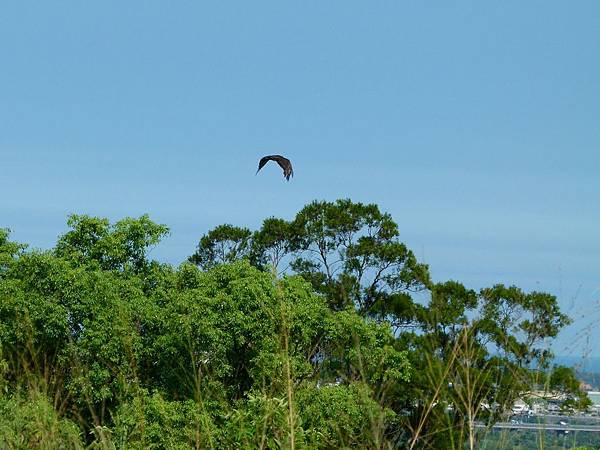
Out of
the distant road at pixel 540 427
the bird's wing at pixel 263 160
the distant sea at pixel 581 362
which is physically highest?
the bird's wing at pixel 263 160

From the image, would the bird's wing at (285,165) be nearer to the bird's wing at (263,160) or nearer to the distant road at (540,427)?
the bird's wing at (263,160)

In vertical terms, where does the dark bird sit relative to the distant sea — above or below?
above

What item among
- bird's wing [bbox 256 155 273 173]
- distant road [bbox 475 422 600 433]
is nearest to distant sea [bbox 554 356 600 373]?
distant road [bbox 475 422 600 433]

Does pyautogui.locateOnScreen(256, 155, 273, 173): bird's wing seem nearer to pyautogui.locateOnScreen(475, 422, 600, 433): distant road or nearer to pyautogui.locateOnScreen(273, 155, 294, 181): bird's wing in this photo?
pyautogui.locateOnScreen(273, 155, 294, 181): bird's wing

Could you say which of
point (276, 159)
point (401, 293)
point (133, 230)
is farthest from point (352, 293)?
point (276, 159)

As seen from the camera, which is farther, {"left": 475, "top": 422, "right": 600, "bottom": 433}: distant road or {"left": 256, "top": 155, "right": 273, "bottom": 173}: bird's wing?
{"left": 256, "top": 155, "right": 273, "bottom": 173}: bird's wing

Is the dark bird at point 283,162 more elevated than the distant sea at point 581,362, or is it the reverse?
the dark bird at point 283,162

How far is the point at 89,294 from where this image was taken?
29844mm

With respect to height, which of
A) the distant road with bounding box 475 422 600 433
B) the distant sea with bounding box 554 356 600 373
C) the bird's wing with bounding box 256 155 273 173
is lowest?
the distant road with bounding box 475 422 600 433

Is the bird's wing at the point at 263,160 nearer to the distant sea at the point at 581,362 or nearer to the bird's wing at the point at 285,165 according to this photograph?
the bird's wing at the point at 285,165

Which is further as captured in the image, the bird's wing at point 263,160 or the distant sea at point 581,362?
the bird's wing at point 263,160

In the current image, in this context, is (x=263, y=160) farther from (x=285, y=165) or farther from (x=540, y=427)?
(x=540, y=427)

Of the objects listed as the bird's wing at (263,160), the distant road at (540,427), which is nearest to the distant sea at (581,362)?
the distant road at (540,427)

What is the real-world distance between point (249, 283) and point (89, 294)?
15.2 feet
